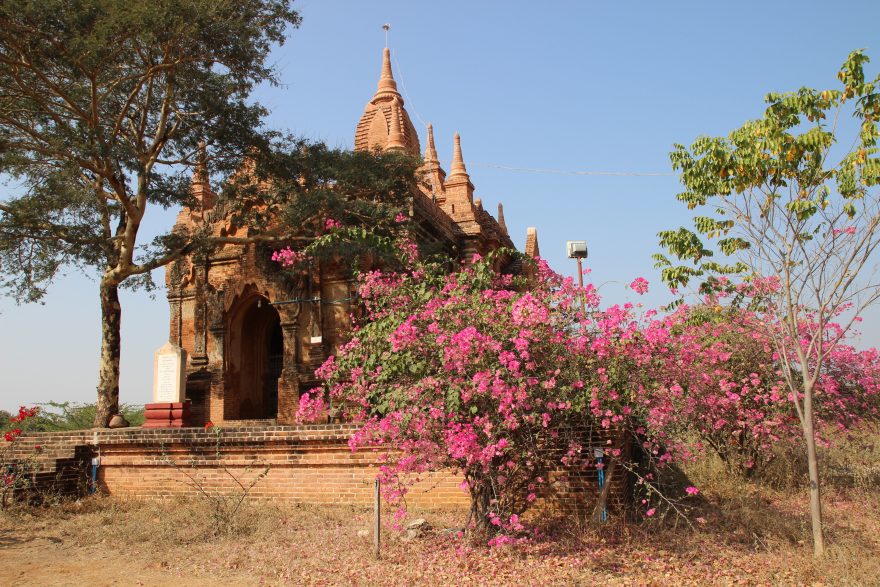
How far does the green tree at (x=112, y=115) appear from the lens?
11445 millimetres

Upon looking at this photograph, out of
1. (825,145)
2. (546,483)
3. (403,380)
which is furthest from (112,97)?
(825,145)

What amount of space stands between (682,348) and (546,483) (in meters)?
2.13

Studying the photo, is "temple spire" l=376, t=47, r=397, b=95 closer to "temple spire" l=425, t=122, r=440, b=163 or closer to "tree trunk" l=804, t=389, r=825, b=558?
"temple spire" l=425, t=122, r=440, b=163

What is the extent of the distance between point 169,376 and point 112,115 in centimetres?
573

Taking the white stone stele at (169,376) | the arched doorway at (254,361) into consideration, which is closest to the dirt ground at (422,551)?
the white stone stele at (169,376)

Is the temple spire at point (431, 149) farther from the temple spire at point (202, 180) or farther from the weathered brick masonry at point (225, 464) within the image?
the weathered brick masonry at point (225, 464)

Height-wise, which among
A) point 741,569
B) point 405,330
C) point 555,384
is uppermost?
point 405,330

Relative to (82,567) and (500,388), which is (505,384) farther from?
(82,567)

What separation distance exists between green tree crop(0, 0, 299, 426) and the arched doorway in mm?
2589

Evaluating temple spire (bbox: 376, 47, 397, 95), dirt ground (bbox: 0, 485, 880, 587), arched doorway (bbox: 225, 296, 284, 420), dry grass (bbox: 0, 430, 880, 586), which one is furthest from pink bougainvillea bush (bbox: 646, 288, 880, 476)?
temple spire (bbox: 376, 47, 397, 95)

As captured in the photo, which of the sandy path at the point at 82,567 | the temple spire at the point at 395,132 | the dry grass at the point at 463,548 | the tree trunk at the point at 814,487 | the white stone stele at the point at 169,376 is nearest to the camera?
the dry grass at the point at 463,548

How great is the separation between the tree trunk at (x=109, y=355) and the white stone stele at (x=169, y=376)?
106 centimetres

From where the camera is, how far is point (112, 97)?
47.7 feet

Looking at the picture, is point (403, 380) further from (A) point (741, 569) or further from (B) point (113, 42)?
(B) point (113, 42)
